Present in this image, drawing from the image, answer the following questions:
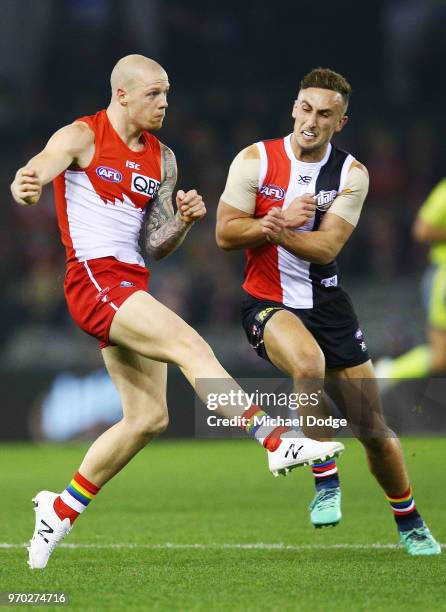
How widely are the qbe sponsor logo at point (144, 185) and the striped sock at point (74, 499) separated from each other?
56.0 inches

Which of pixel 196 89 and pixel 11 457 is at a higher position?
pixel 196 89

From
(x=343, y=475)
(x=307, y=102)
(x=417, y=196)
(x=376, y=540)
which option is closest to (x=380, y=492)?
(x=343, y=475)

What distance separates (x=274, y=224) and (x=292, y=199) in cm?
50

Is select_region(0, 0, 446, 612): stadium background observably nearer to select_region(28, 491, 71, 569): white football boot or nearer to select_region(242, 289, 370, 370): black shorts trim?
select_region(28, 491, 71, 569): white football boot

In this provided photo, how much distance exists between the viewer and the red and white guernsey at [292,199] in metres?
6.45

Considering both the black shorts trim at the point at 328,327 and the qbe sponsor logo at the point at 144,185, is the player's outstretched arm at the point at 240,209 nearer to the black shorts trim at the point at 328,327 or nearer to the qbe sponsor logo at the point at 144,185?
the black shorts trim at the point at 328,327

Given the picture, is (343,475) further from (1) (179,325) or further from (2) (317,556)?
(1) (179,325)

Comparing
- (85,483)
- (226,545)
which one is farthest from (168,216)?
(226,545)

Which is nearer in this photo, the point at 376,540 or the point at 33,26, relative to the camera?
the point at 376,540

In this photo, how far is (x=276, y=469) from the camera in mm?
4918

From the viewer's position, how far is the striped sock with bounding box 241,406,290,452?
496 cm

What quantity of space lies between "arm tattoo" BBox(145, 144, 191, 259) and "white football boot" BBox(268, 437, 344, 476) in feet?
4.47

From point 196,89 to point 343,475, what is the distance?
34.2 ft

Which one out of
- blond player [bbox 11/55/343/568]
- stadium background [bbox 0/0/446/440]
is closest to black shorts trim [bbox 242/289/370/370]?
blond player [bbox 11/55/343/568]
